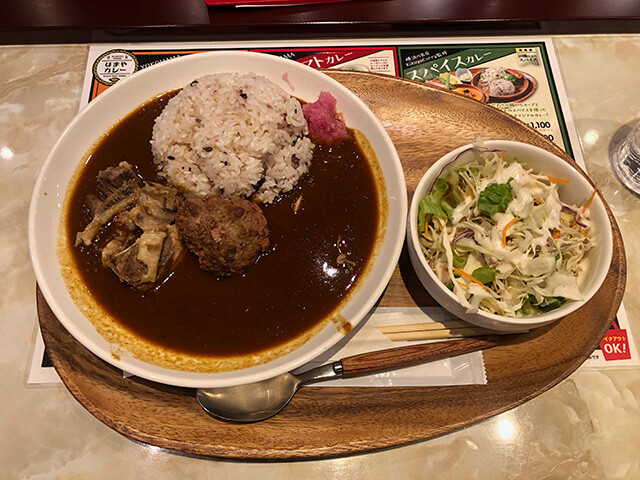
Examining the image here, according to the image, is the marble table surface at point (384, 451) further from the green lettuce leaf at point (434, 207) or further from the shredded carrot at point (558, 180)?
the green lettuce leaf at point (434, 207)

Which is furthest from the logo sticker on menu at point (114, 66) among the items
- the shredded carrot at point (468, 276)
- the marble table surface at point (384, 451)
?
the shredded carrot at point (468, 276)

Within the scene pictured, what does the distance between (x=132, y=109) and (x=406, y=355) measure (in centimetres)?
200

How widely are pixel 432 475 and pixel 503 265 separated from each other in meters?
1.04

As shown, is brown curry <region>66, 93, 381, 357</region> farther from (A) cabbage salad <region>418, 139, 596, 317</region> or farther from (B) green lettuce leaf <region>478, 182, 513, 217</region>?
(B) green lettuce leaf <region>478, 182, 513, 217</region>

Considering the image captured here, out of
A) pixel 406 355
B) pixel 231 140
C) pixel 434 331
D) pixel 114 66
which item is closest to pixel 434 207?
pixel 434 331

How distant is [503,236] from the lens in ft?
6.21

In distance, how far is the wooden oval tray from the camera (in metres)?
1.83

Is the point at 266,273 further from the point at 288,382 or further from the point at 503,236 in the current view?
the point at 503,236

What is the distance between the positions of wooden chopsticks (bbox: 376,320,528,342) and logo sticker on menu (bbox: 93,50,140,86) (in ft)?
7.82

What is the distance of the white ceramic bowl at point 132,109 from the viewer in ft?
5.93

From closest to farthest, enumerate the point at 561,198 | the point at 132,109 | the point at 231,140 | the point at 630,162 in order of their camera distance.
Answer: the point at 561,198, the point at 231,140, the point at 132,109, the point at 630,162

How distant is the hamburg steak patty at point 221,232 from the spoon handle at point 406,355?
0.69m

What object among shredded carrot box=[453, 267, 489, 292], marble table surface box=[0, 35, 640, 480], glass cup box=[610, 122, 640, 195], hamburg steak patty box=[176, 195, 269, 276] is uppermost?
hamburg steak patty box=[176, 195, 269, 276]

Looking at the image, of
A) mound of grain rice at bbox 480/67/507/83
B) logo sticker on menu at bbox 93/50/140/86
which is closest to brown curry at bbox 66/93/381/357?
logo sticker on menu at bbox 93/50/140/86
